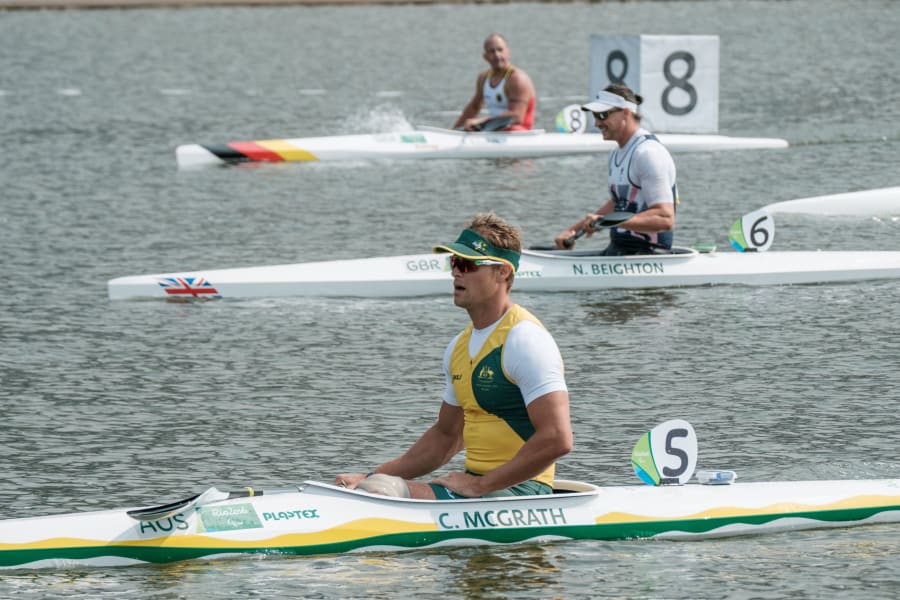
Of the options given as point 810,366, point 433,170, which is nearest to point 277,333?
point 810,366

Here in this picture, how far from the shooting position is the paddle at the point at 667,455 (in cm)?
860

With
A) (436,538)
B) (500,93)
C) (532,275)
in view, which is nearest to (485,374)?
(436,538)

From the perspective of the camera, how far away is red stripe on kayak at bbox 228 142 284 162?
24031 millimetres

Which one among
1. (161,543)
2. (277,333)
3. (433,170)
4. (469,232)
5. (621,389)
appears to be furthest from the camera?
(433,170)

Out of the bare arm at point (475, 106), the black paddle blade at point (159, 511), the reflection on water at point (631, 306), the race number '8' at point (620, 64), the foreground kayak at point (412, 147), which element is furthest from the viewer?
the race number '8' at point (620, 64)

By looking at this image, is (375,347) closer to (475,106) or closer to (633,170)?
(633,170)

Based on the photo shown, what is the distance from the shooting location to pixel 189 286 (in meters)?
15.3

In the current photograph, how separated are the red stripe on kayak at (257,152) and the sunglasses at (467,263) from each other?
16.6 metres

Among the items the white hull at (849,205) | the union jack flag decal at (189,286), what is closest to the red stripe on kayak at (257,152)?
the white hull at (849,205)

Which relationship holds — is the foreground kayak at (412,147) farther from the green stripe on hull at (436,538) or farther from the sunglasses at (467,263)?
the sunglasses at (467,263)

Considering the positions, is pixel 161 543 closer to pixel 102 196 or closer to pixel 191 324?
pixel 191 324

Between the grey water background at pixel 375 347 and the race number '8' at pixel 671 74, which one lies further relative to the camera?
the race number '8' at pixel 671 74

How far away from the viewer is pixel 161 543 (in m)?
8.25

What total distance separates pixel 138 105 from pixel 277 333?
18.6 metres
